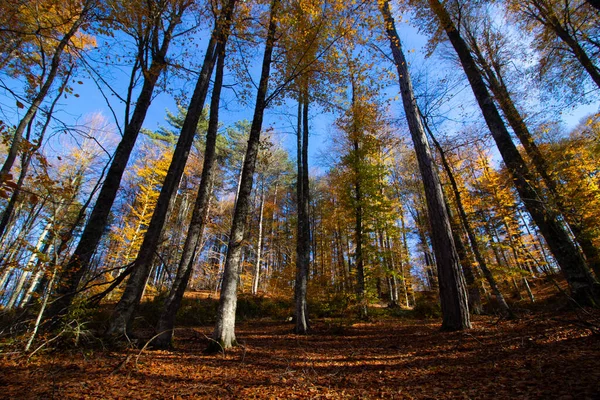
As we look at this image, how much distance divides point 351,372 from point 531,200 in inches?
142

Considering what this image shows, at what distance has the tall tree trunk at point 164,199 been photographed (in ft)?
14.2

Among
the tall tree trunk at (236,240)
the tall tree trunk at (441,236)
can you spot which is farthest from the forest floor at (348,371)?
the tall tree trunk at (441,236)

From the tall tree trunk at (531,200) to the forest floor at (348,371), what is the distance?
64cm

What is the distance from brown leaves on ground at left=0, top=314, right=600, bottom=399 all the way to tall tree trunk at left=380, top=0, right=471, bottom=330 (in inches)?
22.9

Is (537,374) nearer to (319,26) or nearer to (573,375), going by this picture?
(573,375)

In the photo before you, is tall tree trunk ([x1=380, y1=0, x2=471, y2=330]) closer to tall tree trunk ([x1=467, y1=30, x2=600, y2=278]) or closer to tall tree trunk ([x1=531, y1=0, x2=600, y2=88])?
tall tree trunk ([x1=467, y1=30, x2=600, y2=278])

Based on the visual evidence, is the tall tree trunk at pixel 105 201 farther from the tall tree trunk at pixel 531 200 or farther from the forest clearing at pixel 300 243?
the tall tree trunk at pixel 531 200

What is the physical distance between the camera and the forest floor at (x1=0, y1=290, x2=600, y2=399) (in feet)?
7.98

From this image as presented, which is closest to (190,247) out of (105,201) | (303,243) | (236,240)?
(236,240)

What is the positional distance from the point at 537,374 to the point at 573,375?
0.29m

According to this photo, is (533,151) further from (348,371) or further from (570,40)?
(348,371)

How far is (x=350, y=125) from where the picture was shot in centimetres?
1159

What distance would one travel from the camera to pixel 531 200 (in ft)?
11.8

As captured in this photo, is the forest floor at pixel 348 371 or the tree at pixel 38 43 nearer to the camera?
the forest floor at pixel 348 371
